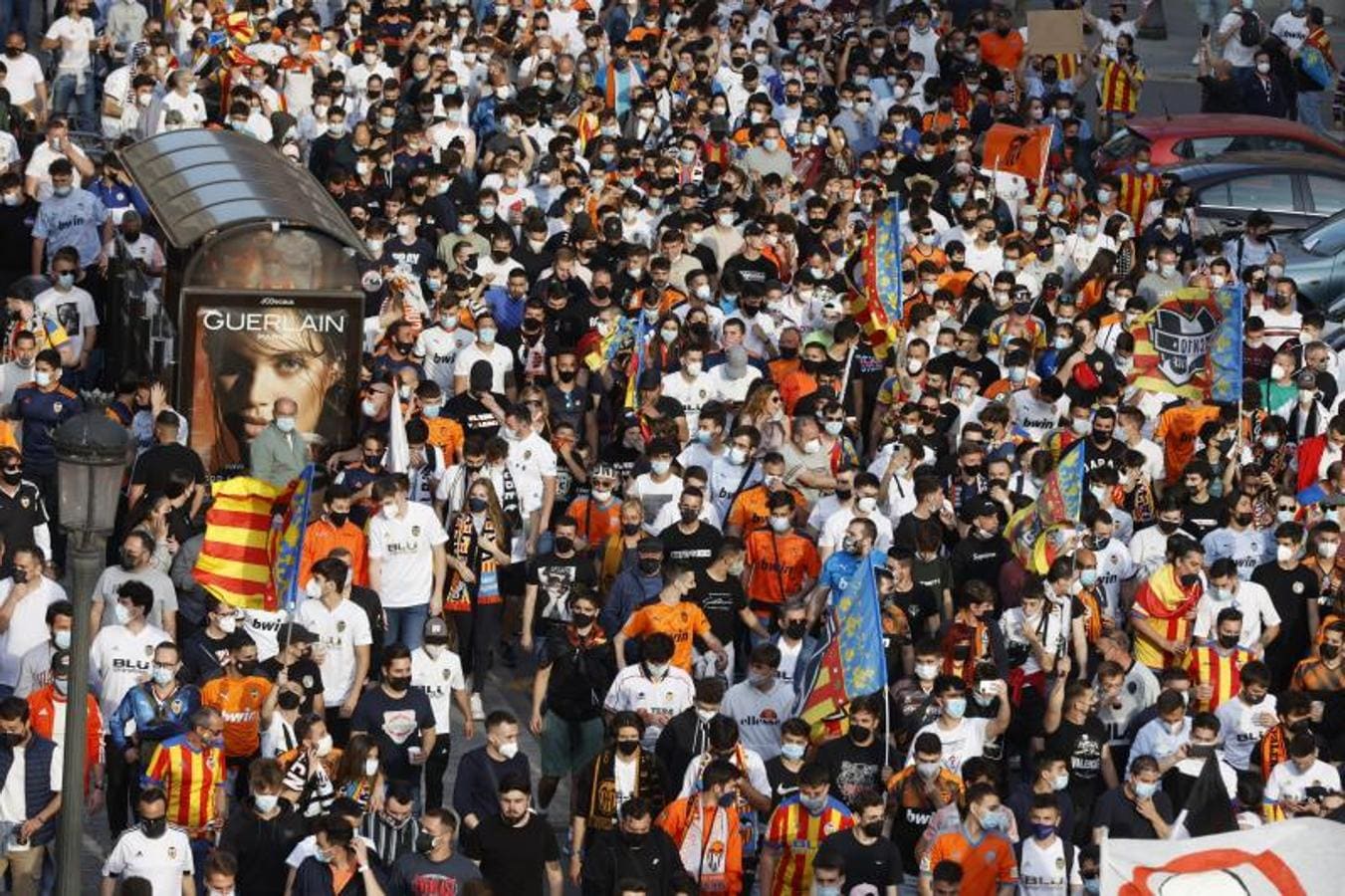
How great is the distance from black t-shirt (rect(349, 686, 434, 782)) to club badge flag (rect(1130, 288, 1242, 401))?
25.2ft

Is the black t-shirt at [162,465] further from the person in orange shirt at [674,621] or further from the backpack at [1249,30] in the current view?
the backpack at [1249,30]

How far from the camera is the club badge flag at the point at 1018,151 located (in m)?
31.2

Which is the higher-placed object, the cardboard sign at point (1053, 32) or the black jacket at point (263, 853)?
the cardboard sign at point (1053, 32)

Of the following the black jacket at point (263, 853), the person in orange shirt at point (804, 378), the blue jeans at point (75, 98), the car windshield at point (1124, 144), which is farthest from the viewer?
the car windshield at point (1124, 144)

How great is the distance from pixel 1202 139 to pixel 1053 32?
2.88m

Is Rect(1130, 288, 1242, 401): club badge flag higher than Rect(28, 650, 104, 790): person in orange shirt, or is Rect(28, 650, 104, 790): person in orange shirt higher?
Rect(1130, 288, 1242, 401): club badge flag

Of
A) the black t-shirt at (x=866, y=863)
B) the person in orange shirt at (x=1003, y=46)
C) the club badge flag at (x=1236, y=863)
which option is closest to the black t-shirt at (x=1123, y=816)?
the black t-shirt at (x=866, y=863)

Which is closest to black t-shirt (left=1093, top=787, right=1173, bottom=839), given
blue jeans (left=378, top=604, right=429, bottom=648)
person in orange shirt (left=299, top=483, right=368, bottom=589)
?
blue jeans (left=378, top=604, right=429, bottom=648)

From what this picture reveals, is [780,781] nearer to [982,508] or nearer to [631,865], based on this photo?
[631,865]

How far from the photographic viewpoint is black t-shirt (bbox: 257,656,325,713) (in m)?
20.1

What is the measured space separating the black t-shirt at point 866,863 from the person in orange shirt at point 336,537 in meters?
4.48

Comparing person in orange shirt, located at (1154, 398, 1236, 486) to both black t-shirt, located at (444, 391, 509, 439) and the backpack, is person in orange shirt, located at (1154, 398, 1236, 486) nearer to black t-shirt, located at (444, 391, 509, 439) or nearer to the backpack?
black t-shirt, located at (444, 391, 509, 439)

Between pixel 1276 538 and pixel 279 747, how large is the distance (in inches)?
278

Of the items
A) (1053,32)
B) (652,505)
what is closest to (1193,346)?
(652,505)
